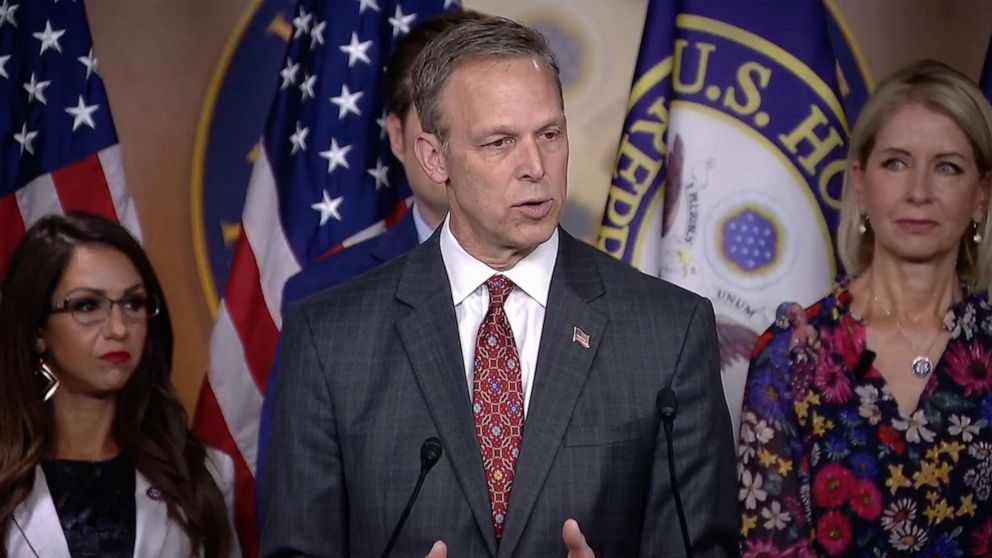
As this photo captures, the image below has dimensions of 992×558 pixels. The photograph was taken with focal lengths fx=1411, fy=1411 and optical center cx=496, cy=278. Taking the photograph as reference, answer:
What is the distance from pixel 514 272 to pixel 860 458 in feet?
3.25

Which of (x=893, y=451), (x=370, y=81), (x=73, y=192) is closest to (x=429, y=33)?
(x=370, y=81)

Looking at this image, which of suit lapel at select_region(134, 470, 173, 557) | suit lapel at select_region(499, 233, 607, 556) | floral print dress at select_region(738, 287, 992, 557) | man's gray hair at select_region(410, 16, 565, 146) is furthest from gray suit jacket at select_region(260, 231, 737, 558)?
suit lapel at select_region(134, 470, 173, 557)

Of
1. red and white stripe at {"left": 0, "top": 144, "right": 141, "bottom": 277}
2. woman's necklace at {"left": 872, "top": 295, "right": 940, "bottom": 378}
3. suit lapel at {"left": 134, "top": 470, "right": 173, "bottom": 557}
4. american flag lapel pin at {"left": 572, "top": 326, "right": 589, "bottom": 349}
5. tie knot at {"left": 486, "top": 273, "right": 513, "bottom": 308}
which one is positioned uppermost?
red and white stripe at {"left": 0, "top": 144, "right": 141, "bottom": 277}

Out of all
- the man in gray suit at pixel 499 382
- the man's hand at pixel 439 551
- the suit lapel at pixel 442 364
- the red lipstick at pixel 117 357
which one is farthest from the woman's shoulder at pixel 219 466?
the man's hand at pixel 439 551

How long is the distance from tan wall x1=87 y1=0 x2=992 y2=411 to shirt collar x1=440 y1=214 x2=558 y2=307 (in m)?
1.64

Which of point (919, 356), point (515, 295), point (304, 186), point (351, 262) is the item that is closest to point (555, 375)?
point (515, 295)

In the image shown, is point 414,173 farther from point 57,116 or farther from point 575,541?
point 575,541

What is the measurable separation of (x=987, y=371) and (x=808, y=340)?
38 centimetres

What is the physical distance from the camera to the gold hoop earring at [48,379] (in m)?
3.10

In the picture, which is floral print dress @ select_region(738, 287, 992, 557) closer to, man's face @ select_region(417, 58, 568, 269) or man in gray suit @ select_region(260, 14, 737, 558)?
man in gray suit @ select_region(260, 14, 737, 558)

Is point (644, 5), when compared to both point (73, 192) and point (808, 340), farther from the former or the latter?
point (73, 192)

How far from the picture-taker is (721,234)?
3.65 m

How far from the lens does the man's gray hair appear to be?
7.48ft

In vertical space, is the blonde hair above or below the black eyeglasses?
above
